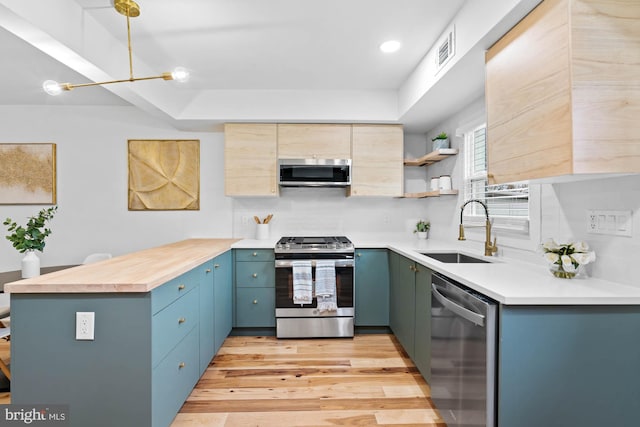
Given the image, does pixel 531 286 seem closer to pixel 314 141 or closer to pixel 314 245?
pixel 314 245

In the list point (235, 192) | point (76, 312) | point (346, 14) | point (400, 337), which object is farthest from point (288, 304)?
point (346, 14)

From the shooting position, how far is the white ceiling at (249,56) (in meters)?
1.89

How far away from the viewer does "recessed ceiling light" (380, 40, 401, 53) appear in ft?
7.65

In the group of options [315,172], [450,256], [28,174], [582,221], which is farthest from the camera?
[28,174]

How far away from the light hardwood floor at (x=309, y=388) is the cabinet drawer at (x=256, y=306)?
20 cm

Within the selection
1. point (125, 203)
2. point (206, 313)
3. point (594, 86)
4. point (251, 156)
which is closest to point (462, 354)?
point (594, 86)

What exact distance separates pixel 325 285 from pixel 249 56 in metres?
2.02

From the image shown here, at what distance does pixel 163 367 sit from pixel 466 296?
4.97 feet

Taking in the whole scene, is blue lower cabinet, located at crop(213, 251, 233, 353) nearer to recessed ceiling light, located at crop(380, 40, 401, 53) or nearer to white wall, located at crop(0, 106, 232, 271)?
white wall, located at crop(0, 106, 232, 271)

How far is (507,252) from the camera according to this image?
2211 mm

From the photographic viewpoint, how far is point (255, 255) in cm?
312

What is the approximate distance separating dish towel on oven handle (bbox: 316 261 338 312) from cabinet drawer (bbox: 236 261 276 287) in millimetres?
446

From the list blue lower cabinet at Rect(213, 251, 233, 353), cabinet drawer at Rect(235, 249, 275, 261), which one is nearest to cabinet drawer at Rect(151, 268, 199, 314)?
blue lower cabinet at Rect(213, 251, 233, 353)

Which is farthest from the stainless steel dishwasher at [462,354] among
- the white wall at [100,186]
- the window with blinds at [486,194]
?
the white wall at [100,186]
